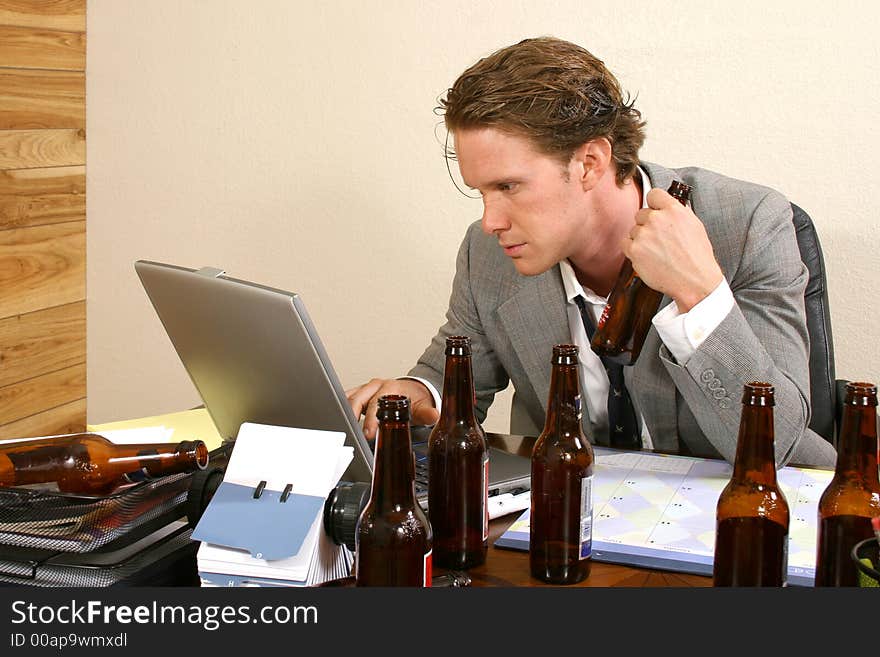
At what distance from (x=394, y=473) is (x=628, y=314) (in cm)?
75

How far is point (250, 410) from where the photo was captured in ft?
4.33

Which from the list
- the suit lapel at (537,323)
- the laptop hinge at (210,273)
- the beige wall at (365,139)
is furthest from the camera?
the beige wall at (365,139)

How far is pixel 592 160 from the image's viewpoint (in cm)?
177

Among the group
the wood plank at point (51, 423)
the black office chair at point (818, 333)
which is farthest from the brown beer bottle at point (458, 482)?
the wood plank at point (51, 423)

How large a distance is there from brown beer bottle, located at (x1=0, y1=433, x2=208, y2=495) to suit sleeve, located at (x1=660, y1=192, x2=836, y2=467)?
2.32ft

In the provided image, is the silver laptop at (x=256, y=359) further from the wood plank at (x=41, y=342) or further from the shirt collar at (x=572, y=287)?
the wood plank at (x=41, y=342)

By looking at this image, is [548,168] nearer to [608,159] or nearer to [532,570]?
[608,159]

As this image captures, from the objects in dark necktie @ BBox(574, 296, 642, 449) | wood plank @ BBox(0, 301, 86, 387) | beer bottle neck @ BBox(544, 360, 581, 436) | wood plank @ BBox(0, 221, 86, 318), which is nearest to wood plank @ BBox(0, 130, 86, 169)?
wood plank @ BBox(0, 221, 86, 318)

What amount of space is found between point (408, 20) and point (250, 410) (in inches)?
61.6

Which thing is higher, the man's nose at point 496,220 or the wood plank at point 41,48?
the wood plank at point 41,48

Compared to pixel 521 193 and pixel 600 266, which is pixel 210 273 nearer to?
pixel 521 193

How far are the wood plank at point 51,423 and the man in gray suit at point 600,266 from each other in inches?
61.7

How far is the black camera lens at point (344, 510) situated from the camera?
0.96 meters

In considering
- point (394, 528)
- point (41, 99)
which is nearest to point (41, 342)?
point (41, 99)
